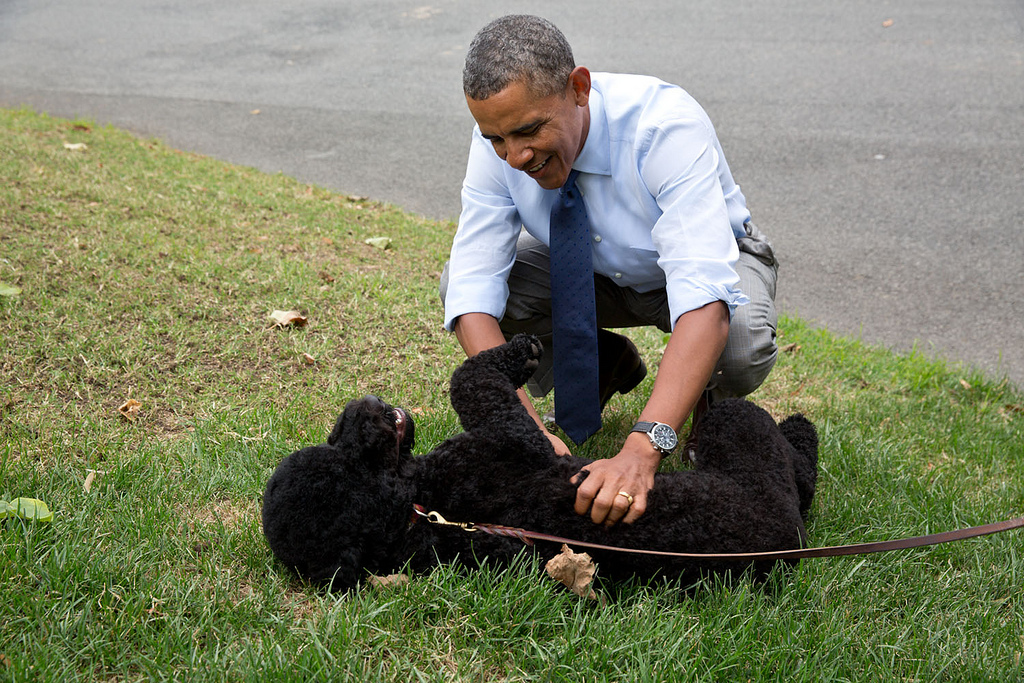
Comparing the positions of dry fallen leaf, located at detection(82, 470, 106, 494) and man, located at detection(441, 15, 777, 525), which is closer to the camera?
man, located at detection(441, 15, 777, 525)

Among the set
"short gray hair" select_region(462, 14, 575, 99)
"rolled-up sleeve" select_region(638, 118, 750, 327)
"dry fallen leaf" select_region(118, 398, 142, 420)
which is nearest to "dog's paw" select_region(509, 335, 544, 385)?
"rolled-up sleeve" select_region(638, 118, 750, 327)

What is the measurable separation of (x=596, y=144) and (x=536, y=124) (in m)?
0.40

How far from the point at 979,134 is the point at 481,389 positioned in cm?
670

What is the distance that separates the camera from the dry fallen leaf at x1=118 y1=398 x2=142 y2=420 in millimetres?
3373

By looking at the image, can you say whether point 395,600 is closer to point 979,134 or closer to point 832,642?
point 832,642

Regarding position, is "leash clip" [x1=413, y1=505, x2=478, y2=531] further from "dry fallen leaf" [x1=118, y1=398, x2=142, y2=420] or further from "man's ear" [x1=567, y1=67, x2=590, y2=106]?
"dry fallen leaf" [x1=118, y1=398, x2=142, y2=420]

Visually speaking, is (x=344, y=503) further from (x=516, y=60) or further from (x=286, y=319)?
(x=286, y=319)

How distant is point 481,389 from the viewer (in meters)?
2.53

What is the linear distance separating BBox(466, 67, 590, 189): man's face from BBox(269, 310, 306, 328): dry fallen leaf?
6.01 feet

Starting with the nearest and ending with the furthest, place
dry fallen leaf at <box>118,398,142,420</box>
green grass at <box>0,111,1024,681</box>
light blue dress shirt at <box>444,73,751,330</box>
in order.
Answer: green grass at <box>0,111,1024,681</box> < light blue dress shirt at <box>444,73,751,330</box> < dry fallen leaf at <box>118,398,142,420</box>

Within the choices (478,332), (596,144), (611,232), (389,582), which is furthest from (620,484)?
(596,144)

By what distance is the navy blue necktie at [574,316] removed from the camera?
311 centimetres

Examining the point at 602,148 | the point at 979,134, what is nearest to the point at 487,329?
the point at 602,148

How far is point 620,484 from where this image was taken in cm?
236
